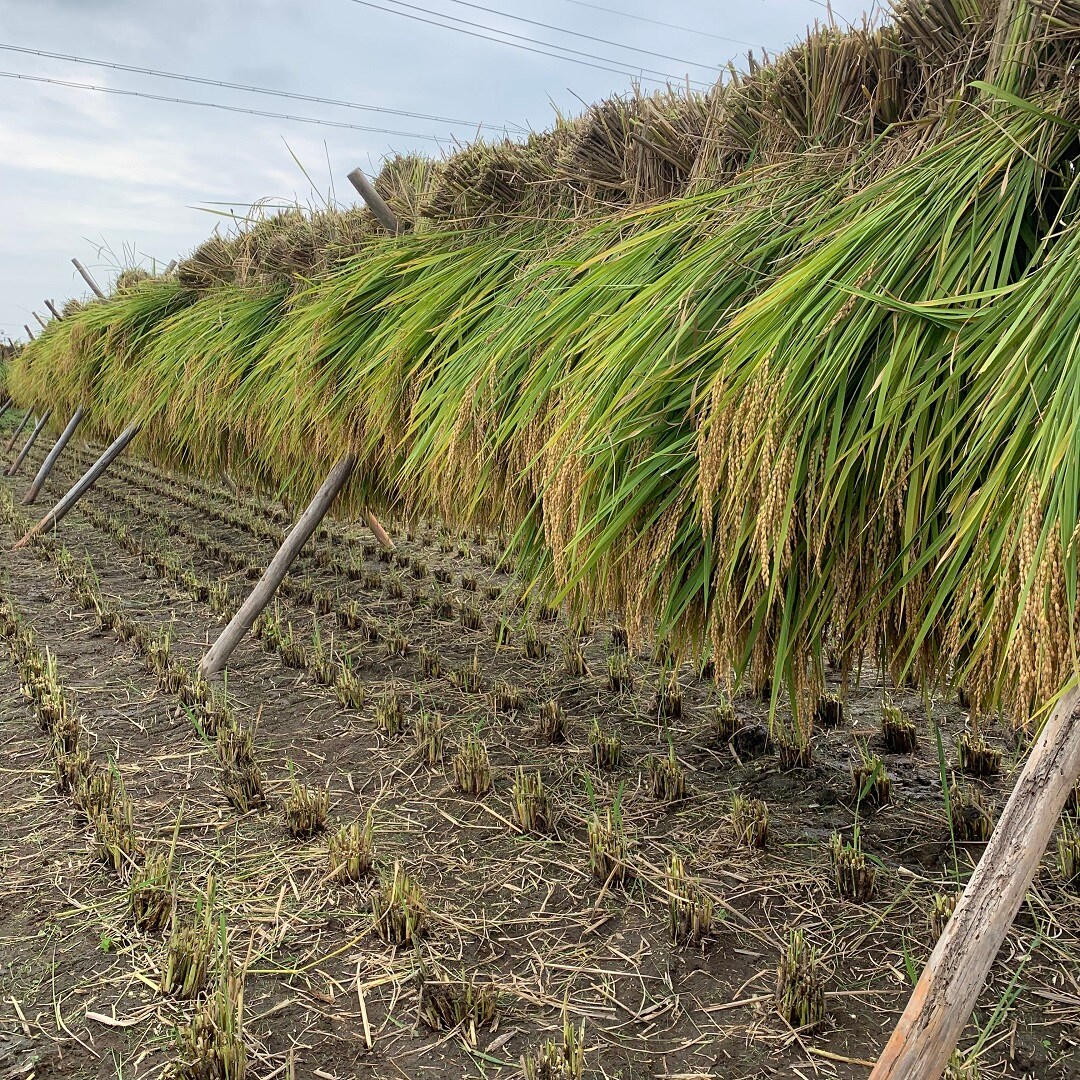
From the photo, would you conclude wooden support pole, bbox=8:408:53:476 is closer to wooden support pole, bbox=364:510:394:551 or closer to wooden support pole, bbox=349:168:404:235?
wooden support pole, bbox=364:510:394:551

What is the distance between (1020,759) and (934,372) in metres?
1.76

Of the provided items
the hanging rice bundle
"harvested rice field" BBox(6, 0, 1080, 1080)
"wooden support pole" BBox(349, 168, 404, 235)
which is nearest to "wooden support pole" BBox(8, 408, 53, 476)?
"wooden support pole" BBox(349, 168, 404, 235)

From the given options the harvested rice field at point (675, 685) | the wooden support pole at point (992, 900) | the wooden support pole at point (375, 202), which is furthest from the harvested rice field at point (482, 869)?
the wooden support pole at point (375, 202)

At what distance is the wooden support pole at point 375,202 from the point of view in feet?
11.2

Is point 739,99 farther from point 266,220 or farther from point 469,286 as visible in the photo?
point 266,220

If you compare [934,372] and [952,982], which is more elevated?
[934,372]

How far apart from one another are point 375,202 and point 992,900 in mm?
3256

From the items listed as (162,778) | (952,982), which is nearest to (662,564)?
(952,982)

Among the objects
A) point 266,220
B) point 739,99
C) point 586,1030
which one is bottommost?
point 586,1030

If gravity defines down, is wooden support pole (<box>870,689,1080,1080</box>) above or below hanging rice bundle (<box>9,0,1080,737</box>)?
below

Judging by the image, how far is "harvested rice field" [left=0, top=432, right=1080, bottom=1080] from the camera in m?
1.69

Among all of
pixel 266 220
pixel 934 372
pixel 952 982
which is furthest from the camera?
pixel 266 220

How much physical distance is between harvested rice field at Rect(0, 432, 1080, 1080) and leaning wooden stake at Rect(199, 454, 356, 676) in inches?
5.1

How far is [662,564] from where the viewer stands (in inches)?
70.4
